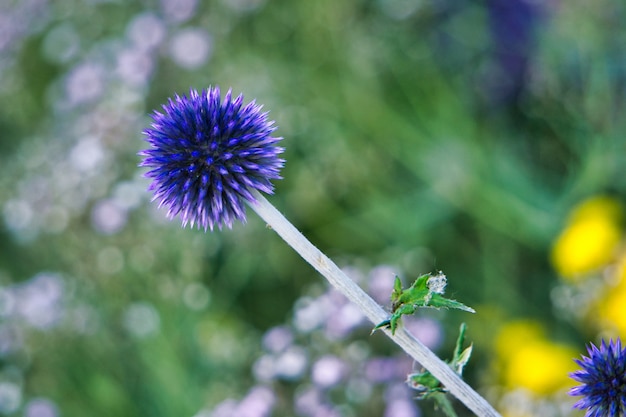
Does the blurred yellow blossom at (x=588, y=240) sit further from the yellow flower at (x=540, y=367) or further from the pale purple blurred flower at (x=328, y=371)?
the pale purple blurred flower at (x=328, y=371)

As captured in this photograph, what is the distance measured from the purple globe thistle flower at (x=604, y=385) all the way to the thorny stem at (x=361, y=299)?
15 cm

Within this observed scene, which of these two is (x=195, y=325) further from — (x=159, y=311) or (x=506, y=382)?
(x=506, y=382)

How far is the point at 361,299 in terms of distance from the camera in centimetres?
106

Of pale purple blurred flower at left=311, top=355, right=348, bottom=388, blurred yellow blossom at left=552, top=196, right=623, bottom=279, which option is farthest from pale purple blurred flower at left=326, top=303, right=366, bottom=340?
blurred yellow blossom at left=552, top=196, right=623, bottom=279

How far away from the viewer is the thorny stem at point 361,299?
105 centimetres

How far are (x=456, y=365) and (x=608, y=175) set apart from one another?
2.01 metres

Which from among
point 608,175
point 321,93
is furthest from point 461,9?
point 608,175

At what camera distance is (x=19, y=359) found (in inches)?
118

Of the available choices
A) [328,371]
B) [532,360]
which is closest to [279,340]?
[328,371]

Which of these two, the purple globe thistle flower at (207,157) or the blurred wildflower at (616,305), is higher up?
the purple globe thistle flower at (207,157)

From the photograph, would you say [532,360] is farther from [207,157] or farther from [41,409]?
[207,157]

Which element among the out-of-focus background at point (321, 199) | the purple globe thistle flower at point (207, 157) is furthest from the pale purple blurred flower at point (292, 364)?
the purple globe thistle flower at point (207, 157)

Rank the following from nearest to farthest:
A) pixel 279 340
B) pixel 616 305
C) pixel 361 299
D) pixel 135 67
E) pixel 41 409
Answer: pixel 361 299 → pixel 279 340 → pixel 616 305 → pixel 41 409 → pixel 135 67

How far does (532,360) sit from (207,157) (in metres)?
1.87
